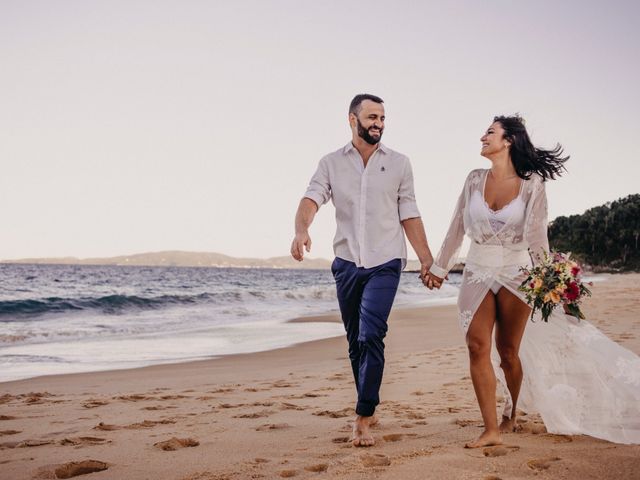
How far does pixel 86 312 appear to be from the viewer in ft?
69.6

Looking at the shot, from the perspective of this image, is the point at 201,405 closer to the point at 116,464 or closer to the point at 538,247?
the point at 116,464

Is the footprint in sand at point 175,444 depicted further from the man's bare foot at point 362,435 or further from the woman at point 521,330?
the woman at point 521,330

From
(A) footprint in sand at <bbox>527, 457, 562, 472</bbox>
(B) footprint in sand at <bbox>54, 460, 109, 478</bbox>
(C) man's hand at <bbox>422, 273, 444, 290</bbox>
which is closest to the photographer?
(A) footprint in sand at <bbox>527, 457, 562, 472</bbox>

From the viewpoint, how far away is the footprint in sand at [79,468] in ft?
11.0

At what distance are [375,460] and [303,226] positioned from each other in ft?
5.72

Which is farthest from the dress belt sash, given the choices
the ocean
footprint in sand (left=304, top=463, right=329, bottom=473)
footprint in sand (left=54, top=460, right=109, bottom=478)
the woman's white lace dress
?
the ocean

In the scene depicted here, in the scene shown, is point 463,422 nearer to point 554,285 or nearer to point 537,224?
point 554,285

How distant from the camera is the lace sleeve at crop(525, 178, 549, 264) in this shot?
4.01m

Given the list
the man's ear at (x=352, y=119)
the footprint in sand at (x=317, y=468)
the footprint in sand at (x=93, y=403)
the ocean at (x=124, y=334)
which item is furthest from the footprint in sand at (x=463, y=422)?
the ocean at (x=124, y=334)

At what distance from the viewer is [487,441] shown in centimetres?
359

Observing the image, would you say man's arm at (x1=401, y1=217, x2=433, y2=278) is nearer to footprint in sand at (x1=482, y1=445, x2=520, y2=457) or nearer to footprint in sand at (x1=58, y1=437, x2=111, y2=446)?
footprint in sand at (x1=482, y1=445, x2=520, y2=457)

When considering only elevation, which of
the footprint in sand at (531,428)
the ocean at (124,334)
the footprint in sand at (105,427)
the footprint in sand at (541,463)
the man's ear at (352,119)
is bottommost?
the ocean at (124,334)

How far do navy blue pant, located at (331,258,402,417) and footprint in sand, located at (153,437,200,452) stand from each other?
1171mm

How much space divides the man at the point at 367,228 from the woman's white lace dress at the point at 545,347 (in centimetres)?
48
